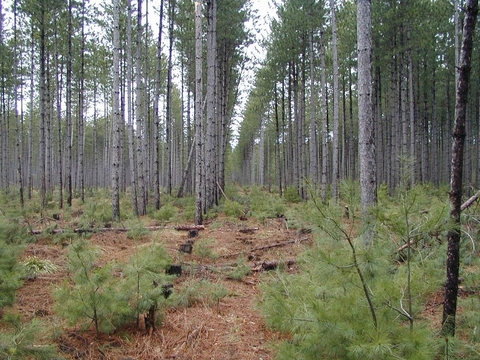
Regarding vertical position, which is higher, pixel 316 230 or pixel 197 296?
pixel 316 230

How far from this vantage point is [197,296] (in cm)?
512

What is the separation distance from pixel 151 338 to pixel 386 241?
8.62 feet

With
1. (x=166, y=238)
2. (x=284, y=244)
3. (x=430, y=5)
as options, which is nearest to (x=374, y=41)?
(x=430, y=5)

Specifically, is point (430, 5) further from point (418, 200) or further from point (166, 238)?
point (418, 200)

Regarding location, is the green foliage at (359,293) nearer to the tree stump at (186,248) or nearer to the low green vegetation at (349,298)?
the low green vegetation at (349,298)

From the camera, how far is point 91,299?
11.7 feet

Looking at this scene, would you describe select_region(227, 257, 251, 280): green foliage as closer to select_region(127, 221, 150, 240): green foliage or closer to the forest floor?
the forest floor

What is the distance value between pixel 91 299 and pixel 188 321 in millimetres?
1295

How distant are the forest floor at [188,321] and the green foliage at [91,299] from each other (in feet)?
0.70

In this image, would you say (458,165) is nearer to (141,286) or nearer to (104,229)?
(141,286)

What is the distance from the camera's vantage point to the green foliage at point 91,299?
357 centimetres

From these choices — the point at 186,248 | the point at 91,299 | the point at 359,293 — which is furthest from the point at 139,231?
the point at 359,293

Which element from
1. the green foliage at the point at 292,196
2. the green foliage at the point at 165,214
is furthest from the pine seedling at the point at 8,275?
the green foliage at the point at 292,196

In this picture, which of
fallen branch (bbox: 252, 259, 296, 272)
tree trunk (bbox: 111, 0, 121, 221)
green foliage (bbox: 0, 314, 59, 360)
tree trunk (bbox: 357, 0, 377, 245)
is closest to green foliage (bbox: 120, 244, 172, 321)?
green foliage (bbox: 0, 314, 59, 360)
